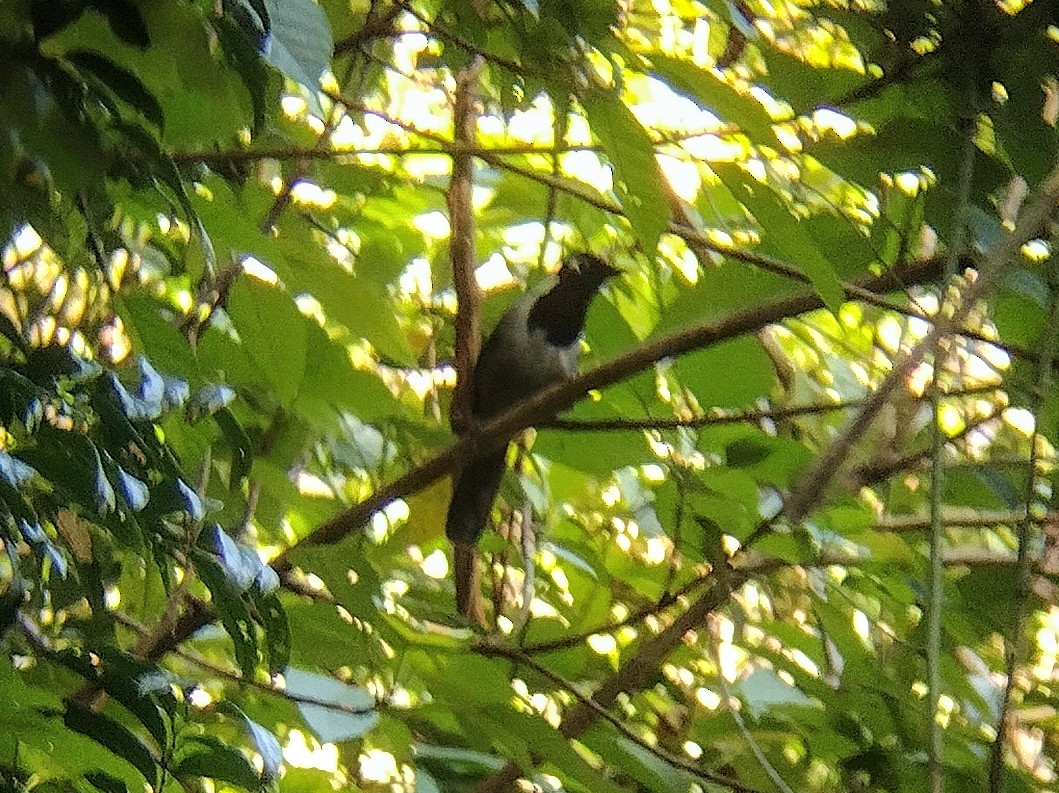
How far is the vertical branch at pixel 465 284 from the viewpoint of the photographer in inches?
41.1

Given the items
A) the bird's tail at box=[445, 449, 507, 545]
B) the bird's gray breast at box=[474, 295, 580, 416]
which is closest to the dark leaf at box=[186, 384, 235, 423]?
the bird's tail at box=[445, 449, 507, 545]

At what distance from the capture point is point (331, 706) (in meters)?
0.73

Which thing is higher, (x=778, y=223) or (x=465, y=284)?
(x=465, y=284)

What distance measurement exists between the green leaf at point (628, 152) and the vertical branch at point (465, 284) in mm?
549

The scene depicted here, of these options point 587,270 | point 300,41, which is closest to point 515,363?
point 587,270

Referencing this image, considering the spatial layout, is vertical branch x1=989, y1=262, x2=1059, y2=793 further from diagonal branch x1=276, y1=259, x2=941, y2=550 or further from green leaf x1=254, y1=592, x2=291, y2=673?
green leaf x1=254, y1=592, x2=291, y2=673

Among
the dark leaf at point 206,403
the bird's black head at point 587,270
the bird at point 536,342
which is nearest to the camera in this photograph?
the dark leaf at point 206,403

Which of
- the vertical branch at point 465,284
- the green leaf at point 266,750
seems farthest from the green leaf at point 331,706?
the vertical branch at point 465,284

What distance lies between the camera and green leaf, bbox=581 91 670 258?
0.49 metres

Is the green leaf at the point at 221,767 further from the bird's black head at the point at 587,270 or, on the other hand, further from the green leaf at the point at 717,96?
the bird's black head at the point at 587,270

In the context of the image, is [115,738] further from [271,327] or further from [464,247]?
[464,247]

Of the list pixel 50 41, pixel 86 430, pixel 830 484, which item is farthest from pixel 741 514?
pixel 50 41

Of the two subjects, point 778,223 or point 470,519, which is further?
point 470,519

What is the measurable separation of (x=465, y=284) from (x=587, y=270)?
0.39 metres
